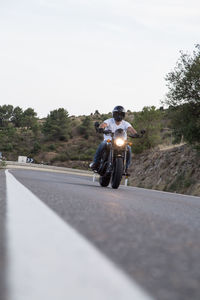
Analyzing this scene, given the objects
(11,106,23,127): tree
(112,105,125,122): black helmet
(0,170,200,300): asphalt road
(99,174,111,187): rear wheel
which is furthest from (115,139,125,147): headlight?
(11,106,23,127): tree

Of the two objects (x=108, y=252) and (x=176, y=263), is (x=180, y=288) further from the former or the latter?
(x=108, y=252)

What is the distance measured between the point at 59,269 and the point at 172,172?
32018mm

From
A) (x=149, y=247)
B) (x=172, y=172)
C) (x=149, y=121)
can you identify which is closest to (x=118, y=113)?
(x=149, y=247)

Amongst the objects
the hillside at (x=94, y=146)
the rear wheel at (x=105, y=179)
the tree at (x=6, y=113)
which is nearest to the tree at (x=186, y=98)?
the hillside at (x=94, y=146)

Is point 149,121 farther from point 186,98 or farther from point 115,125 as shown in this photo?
point 115,125

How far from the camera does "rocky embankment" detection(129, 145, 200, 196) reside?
1162 inches

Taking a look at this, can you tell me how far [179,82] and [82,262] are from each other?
29.3m

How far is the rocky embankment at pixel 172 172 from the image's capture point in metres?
29.5

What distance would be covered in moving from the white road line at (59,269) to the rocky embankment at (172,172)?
944 inches

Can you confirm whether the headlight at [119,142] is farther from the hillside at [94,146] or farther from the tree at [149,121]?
the tree at [149,121]

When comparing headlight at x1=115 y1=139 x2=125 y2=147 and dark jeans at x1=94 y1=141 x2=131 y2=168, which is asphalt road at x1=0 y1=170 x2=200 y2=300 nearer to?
headlight at x1=115 y1=139 x2=125 y2=147

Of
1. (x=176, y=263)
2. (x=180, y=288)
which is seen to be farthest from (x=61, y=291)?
(x=176, y=263)

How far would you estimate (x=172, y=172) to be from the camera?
33312 millimetres

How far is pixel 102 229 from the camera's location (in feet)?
9.91
